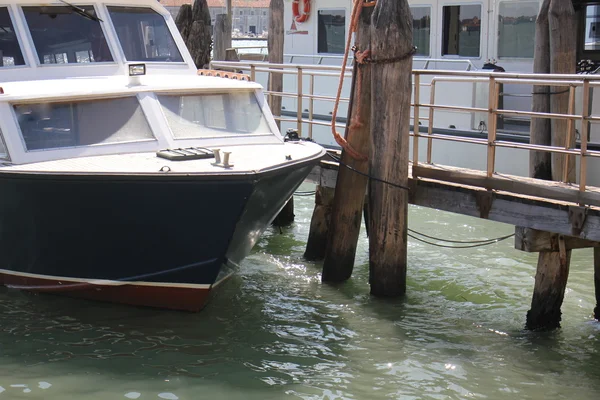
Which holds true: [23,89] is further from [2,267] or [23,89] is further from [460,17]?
[460,17]

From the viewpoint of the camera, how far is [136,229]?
789 cm

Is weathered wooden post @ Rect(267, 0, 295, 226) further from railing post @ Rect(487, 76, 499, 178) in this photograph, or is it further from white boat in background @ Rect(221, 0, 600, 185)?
railing post @ Rect(487, 76, 499, 178)

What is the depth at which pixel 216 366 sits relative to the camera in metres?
7.27

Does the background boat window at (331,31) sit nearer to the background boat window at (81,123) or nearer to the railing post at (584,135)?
the background boat window at (81,123)

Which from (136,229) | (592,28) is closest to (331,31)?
(592,28)

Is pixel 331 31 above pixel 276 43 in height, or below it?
above

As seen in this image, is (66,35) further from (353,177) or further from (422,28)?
(422,28)

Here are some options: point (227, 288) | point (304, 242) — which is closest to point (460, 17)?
point (304, 242)

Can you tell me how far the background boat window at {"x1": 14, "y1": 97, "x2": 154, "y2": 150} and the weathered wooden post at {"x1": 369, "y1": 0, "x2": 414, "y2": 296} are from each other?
2.29 m

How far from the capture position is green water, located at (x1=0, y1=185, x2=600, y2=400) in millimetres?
6871

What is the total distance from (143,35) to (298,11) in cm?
585

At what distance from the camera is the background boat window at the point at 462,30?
41.7 feet

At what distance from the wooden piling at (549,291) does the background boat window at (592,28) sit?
4643mm

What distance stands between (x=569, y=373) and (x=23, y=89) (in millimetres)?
5724
